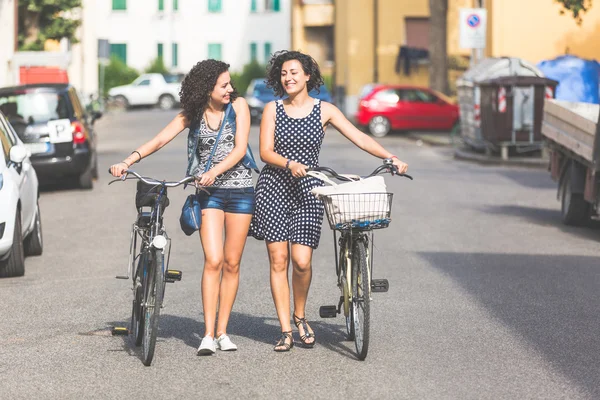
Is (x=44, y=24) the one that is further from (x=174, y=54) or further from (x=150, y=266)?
(x=174, y=54)

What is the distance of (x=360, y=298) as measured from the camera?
7258 mm

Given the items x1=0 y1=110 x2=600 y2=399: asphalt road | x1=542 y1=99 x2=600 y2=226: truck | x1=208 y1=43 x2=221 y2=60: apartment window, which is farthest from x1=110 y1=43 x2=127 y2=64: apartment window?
x1=542 y1=99 x2=600 y2=226: truck

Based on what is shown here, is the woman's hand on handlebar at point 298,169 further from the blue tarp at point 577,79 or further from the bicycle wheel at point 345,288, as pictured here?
the blue tarp at point 577,79

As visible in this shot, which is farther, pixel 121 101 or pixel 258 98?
pixel 121 101

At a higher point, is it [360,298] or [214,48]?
[214,48]

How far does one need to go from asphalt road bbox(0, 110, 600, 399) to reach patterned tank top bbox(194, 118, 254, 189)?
0.97 m

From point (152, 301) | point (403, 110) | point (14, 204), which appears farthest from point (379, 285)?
point (403, 110)

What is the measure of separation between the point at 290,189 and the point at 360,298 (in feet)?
2.44

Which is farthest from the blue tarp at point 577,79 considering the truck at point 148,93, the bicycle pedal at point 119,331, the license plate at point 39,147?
the truck at point 148,93

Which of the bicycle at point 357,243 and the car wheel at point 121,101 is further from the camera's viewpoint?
the car wheel at point 121,101

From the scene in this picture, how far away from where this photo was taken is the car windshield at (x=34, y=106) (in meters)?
18.6

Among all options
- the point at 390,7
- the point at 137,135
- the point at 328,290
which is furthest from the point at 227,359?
the point at 390,7

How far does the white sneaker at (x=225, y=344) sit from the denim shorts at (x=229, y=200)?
2.35 feet

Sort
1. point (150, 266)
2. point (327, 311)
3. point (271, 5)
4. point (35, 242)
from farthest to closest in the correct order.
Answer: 1. point (271, 5)
2. point (35, 242)
3. point (327, 311)
4. point (150, 266)
